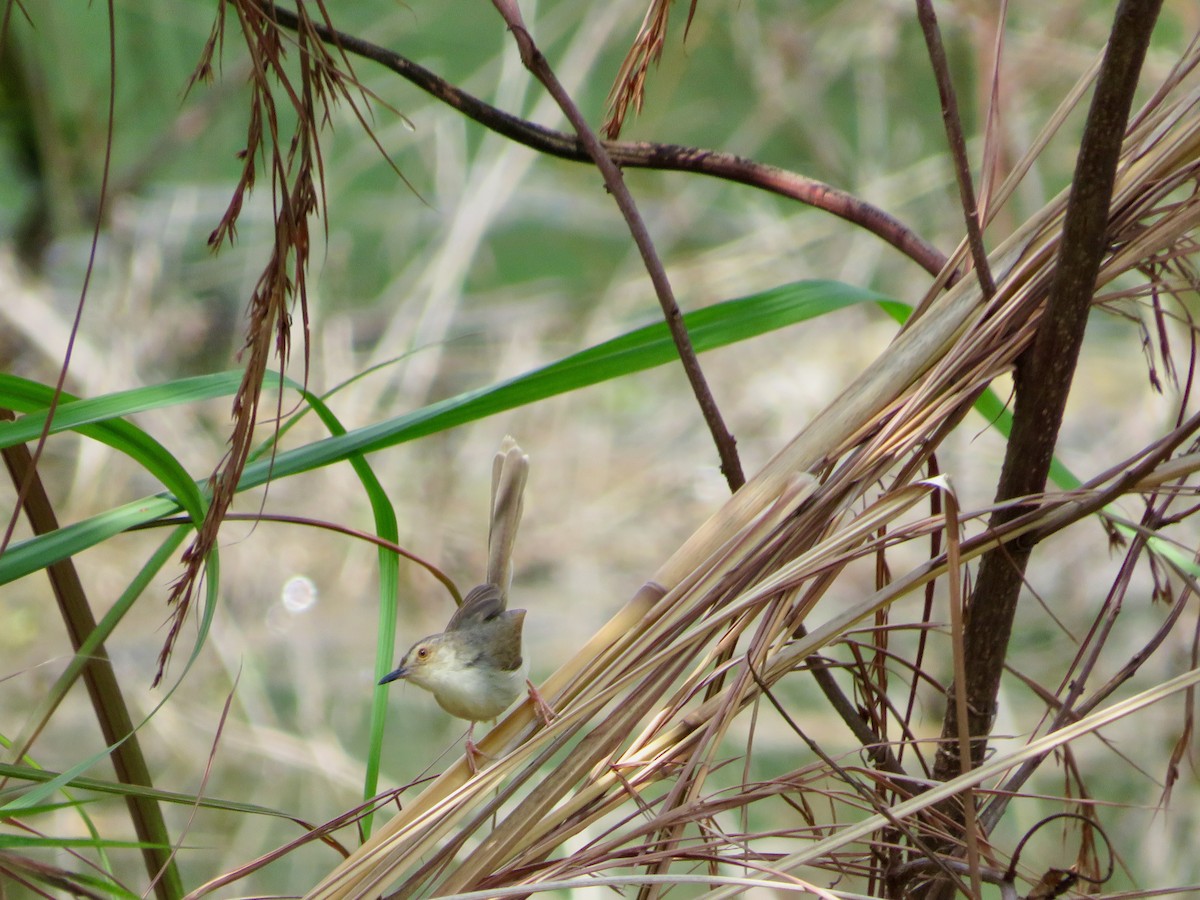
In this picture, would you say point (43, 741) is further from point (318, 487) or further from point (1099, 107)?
point (1099, 107)

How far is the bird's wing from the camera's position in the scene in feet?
4.53

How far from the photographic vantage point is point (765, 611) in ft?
2.35

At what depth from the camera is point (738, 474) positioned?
840 millimetres

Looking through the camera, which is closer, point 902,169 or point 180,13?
point 180,13

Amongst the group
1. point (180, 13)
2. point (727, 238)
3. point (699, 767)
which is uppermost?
point (180, 13)

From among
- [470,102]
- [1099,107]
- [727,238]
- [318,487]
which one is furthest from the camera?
[727,238]

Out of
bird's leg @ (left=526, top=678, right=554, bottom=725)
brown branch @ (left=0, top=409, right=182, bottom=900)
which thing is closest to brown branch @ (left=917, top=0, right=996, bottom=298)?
bird's leg @ (left=526, top=678, right=554, bottom=725)

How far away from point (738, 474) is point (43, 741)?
377cm

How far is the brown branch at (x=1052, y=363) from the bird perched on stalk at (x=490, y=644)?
0.60 meters

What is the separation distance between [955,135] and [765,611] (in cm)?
31

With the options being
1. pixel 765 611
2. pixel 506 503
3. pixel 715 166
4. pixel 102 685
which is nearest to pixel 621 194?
pixel 715 166

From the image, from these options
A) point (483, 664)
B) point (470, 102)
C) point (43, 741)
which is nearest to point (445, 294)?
point (43, 741)

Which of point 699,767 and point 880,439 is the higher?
point 880,439

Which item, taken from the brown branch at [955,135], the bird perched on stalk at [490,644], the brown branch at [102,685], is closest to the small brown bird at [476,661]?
the bird perched on stalk at [490,644]
